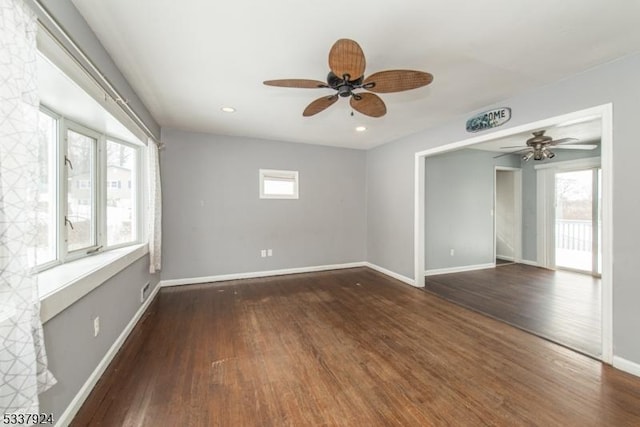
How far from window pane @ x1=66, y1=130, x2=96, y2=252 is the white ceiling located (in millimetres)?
778

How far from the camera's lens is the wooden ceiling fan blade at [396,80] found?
1.69 metres

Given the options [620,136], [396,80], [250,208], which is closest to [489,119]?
[620,136]

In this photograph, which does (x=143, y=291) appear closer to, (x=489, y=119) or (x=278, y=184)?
(x=278, y=184)

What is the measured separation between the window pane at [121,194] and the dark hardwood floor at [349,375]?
42.1 inches

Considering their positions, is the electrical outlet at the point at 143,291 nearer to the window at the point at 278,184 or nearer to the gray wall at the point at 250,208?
the gray wall at the point at 250,208

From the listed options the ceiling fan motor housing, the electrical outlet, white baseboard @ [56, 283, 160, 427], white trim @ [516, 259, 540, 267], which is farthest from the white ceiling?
white trim @ [516, 259, 540, 267]

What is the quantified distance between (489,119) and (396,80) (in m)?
1.96

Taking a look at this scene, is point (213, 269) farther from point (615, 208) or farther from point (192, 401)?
point (615, 208)

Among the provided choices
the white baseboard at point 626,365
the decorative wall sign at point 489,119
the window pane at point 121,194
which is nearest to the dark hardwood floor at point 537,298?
the white baseboard at point 626,365

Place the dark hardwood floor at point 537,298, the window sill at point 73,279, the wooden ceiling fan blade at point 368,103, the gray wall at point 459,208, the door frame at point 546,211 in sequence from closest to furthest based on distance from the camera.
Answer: the window sill at point 73,279, the wooden ceiling fan blade at point 368,103, the dark hardwood floor at point 537,298, the gray wall at point 459,208, the door frame at point 546,211

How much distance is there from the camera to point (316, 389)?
1800mm

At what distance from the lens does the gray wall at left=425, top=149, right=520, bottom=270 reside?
4777 millimetres

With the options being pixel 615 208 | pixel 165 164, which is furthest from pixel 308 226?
pixel 615 208

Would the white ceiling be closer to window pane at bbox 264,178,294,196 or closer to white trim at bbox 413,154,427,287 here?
white trim at bbox 413,154,427,287
